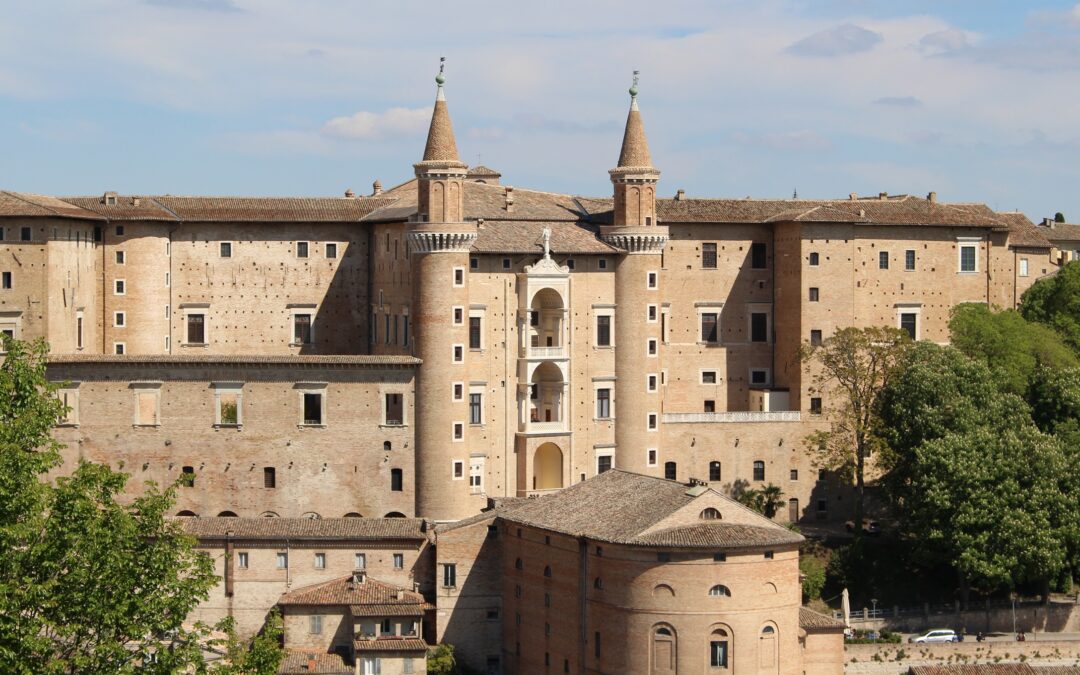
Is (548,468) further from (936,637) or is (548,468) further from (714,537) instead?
(936,637)

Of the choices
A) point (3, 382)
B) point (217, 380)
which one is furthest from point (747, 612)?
point (3, 382)

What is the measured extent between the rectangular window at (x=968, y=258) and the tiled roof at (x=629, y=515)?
2107 centimetres

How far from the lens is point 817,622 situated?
70.8 metres

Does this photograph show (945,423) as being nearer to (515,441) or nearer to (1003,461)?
(1003,461)

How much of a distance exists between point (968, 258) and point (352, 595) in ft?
105

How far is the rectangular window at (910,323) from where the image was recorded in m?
87.4

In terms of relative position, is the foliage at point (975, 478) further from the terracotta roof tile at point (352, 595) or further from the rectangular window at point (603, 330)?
the terracotta roof tile at point (352, 595)

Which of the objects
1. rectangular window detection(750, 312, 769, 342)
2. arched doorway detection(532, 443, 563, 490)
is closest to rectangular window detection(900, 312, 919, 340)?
rectangular window detection(750, 312, 769, 342)

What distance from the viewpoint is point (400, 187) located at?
88562 mm

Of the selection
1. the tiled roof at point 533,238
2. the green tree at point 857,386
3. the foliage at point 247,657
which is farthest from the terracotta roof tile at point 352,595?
the green tree at point 857,386

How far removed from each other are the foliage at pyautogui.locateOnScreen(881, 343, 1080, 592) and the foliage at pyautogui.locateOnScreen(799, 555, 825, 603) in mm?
3624

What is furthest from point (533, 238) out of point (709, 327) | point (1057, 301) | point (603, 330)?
point (1057, 301)

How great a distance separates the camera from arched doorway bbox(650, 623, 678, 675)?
67000 millimetres

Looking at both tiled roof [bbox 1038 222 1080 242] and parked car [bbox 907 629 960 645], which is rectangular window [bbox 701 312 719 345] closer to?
parked car [bbox 907 629 960 645]
